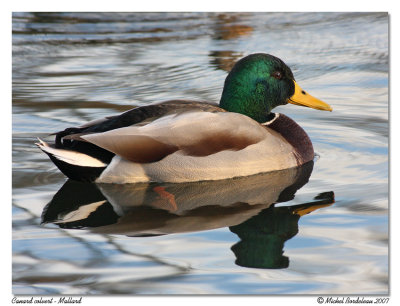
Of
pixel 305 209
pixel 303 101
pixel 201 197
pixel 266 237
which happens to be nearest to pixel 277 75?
pixel 303 101

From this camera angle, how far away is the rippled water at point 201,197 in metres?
4.61

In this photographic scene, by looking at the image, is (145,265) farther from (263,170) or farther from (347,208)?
(263,170)

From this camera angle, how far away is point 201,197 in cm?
612

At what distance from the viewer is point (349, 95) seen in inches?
340

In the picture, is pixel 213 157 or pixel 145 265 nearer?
pixel 145 265

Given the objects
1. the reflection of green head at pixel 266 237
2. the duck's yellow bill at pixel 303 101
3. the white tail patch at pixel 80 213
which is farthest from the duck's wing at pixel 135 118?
the reflection of green head at pixel 266 237

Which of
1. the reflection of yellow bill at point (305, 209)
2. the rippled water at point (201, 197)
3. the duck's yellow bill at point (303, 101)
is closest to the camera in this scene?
the rippled water at point (201, 197)

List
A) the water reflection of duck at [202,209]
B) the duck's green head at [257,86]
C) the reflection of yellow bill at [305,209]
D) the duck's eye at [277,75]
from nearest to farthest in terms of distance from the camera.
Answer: the water reflection of duck at [202,209] → the reflection of yellow bill at [305,209] → the duck's green head at [257,86] → the duck's eye at [277,75]

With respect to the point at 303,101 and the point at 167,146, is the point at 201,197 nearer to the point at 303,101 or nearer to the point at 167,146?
the point at 167,146

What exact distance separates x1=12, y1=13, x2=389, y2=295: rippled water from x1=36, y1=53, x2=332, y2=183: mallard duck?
0.13 metres

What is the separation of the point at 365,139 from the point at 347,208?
69.3 inches

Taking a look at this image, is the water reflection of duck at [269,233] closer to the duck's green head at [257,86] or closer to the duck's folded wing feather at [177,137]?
the duck's folded wing feather at [177,137]

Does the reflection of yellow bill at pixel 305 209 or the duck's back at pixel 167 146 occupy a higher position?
the duck's back at pixel 167 146
